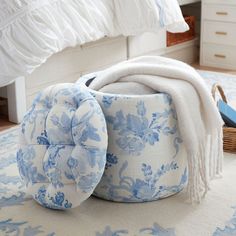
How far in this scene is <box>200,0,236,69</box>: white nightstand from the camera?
3.71 m

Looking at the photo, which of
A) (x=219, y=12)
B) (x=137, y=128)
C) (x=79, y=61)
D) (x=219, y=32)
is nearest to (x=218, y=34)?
(x=219, y=32)

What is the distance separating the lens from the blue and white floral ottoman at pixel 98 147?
1592 mm

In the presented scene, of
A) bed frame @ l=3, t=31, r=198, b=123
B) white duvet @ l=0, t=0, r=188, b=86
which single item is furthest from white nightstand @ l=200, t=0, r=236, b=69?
white duvet @ l=0, t=0, r=188, b=86

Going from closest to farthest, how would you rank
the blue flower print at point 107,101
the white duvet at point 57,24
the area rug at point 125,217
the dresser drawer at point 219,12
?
the area rug at point 125,217 < the blue flower print at point 107,101 < the white duvet at point 57,24 < the dresser drawer at point 219,12

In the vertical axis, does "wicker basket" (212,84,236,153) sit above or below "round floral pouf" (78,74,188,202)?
below

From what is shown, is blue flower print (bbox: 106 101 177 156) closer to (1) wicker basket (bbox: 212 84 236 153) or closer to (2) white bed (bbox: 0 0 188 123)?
(1) wicker basket (bbox: 212 84 236 153)

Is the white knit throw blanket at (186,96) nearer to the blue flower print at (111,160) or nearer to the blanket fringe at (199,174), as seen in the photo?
the blanket fringe at (199,174)

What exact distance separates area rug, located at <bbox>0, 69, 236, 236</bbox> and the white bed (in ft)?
2.37

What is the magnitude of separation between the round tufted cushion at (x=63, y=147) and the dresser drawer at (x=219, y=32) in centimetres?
232

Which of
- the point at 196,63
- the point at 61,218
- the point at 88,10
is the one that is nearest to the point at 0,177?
the point at 61,218

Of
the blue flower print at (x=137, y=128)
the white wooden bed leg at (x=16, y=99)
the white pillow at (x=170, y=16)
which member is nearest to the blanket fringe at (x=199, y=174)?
the blue flower print at (x=137, y=128)

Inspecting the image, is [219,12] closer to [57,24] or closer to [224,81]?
[224,81]

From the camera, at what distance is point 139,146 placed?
5.47ft

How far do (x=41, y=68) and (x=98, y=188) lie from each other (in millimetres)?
1174
